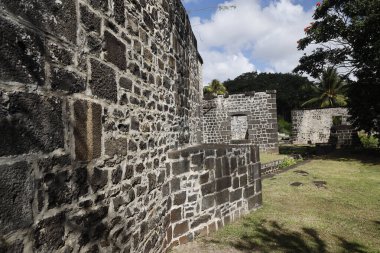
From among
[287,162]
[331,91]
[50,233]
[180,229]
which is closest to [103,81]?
[50,233]

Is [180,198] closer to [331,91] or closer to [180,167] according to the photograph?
[180,167]

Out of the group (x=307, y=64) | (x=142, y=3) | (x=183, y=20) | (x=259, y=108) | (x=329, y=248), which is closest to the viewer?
(x=142, y=3)

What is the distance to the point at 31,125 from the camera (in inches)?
73.9

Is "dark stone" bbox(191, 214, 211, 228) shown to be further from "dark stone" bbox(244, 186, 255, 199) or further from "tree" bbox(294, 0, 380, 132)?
"tree" bbox(294, 0, 380, 132)

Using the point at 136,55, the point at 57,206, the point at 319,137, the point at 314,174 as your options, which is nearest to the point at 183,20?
the point at 136,55

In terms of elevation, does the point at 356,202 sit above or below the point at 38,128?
below

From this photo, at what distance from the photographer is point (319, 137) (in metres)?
26.7

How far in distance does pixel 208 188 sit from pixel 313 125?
23.4 m

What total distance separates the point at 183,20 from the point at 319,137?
22975 millimetres

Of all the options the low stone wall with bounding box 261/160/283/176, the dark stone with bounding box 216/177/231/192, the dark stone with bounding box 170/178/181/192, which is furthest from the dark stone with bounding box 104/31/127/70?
the low stone wall with bounding box 261/160/283/176

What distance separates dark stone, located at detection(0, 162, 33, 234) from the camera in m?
1.67

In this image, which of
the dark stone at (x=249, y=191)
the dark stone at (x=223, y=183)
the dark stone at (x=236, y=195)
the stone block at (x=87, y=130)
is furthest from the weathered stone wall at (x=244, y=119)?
the stone block at (x=87, y=130)

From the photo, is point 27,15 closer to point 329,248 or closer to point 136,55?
point 136,55

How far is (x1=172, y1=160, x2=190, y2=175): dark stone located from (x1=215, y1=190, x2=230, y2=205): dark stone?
918 millimetres
